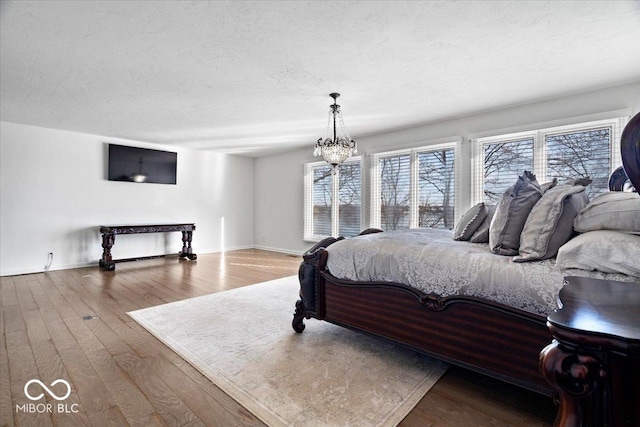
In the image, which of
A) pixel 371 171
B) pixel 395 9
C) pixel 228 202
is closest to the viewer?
pixel 395 9

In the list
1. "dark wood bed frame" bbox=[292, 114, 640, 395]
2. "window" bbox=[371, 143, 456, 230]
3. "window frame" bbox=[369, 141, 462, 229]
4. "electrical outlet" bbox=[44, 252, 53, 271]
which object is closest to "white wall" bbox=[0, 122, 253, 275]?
"electrical outlet" bbox=[44, 252, 53, 271]

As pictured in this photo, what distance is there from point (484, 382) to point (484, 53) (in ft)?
8.76

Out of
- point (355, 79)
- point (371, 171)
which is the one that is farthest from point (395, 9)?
point (371, 171)

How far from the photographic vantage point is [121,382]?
6.32 ft

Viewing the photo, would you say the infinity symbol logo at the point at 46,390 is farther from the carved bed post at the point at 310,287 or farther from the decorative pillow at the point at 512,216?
the decorative pillow at the point at 512,216

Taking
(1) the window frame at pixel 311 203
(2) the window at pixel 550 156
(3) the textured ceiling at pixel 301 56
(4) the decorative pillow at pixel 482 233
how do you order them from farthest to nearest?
(1) the window frame at pixel 311 203 < (2) the window at pixel 550 156 < (4) the decorative pillow at pixel 482 233 < (3) the textured ceiling at pixel 301 56

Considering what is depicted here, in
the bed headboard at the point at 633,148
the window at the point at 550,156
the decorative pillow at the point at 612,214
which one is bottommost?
the decorative pillow at the point at 612,214

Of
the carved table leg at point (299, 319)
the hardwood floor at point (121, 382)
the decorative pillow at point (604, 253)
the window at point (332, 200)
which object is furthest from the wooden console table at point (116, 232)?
the decorative pillow at point (604, 253)

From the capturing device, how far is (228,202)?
25.4 ft

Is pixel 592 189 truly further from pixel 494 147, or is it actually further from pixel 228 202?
pixel 228 202

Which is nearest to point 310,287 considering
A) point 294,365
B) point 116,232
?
point 294,365

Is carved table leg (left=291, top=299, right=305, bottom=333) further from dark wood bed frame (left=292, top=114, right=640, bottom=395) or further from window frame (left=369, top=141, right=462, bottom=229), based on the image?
window frame (left=369, top=141, right=462, bottom=229)

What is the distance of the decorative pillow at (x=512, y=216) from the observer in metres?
1.96

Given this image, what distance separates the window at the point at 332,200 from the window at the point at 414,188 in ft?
1.49
